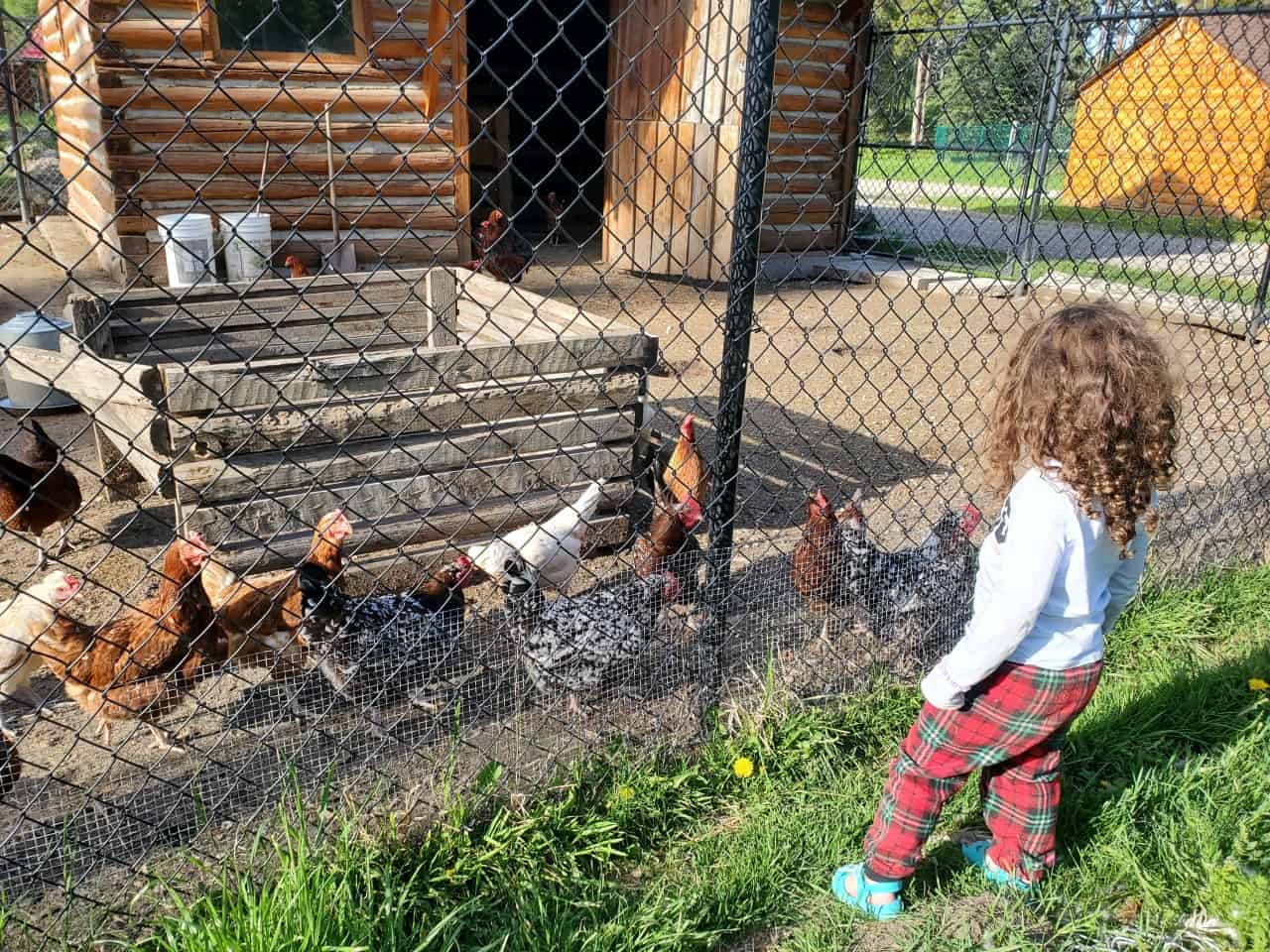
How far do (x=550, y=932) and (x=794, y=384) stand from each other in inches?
213

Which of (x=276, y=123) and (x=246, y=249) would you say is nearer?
(x=246, y=249)

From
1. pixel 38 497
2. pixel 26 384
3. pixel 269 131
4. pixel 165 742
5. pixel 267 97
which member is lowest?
pixel 26 384

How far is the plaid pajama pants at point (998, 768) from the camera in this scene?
2.06 m

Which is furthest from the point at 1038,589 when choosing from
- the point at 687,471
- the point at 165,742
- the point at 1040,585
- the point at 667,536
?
the point at 165,742

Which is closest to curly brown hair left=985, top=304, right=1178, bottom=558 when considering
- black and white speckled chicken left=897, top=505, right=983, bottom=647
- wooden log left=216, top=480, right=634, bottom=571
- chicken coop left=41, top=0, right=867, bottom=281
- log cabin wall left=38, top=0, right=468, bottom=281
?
black and white speckled chicken left=897, top=505, right=983, bottom=647

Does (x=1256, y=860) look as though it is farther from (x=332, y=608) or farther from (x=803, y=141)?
(x=803, y=141)

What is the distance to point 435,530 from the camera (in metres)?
3.70

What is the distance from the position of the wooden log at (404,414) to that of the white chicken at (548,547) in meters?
0.42

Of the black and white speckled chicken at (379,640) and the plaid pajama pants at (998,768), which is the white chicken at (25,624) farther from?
the plaid pajama pants at (998,768)

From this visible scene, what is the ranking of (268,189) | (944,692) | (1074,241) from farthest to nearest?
(1074,241) < (268,189) < (944,692)

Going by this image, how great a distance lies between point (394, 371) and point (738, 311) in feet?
5.31

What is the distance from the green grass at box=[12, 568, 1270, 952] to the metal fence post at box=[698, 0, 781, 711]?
0.29 metres

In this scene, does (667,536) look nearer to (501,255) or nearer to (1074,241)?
(501,255)

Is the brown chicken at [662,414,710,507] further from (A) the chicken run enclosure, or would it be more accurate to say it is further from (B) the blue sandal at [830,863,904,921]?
(B) the blue sandal at [830,863,904,921]
